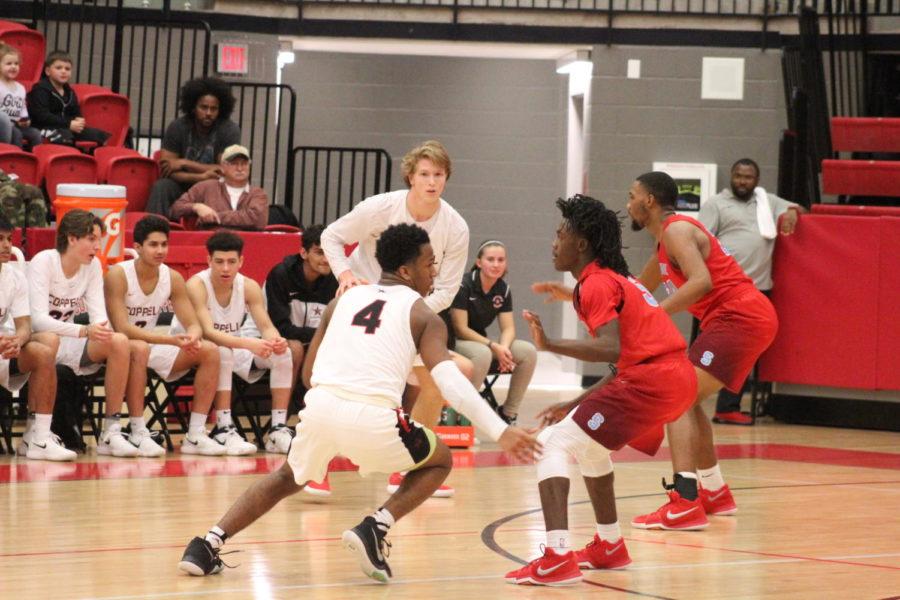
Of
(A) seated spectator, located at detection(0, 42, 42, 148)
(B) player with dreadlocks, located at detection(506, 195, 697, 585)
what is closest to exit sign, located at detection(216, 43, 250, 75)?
(A) seated spectator, located at detection(0, 42, 42, 148)

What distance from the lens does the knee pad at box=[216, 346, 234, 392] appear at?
8539 mm

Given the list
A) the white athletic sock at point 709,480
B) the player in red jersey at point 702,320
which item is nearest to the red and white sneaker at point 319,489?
the player in red jersey at point 702,320

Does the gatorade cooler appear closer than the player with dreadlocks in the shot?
No

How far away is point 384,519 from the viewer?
4.84 meters

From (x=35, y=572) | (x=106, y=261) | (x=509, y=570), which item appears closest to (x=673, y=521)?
(x=509, y=570)

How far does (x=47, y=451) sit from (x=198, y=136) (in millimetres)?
3799

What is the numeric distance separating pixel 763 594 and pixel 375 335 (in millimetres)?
1607

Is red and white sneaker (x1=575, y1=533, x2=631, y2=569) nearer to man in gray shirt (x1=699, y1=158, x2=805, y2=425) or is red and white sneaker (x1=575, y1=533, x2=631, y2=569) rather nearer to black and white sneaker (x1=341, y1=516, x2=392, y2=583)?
black and white sneaker (x1=341, y1=516, x2=392, y2=583)

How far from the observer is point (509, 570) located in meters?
5.21

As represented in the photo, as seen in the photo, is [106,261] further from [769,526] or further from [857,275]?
[857,275]

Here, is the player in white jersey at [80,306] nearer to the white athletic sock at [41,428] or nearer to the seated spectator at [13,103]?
the white athletic sock at [41,428]

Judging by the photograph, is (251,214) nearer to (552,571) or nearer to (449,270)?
(449,270)

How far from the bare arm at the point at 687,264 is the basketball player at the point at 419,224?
102 cm

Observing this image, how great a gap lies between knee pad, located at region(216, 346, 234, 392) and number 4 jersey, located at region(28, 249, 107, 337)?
763 millimetres
